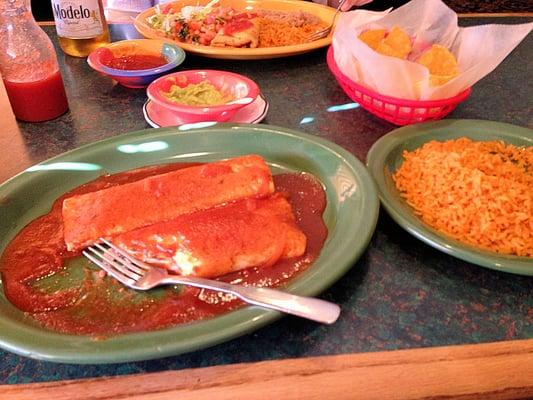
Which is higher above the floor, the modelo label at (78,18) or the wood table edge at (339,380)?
the modelo label at (78,18)

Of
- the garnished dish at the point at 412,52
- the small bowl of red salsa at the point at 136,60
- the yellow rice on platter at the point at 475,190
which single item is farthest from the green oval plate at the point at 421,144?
the small bowl of red salsa at the point at 136,60

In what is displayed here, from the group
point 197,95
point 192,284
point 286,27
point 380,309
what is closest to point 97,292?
point 192,284

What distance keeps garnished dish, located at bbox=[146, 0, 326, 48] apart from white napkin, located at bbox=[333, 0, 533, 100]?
481 millimetres

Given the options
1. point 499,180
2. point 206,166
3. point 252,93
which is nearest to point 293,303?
point 206,166

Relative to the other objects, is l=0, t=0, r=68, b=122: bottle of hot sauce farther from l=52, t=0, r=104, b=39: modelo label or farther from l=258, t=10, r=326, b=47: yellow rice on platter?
l=258, t=10, r=326, b=47: yellow rice on platter

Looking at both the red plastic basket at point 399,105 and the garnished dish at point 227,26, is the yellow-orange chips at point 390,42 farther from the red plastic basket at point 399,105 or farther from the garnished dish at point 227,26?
the garnished dish at point 227,26

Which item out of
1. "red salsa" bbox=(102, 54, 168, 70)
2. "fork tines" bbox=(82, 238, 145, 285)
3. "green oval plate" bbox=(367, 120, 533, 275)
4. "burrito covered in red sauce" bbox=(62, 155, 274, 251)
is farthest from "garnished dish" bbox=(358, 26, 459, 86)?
"fork tines" bbox=(82, 238, 145, 285)

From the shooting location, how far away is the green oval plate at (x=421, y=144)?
92 cm

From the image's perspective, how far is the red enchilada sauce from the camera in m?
0.87

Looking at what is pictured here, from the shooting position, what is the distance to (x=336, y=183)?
1.16 m

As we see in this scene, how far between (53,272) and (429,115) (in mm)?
1134

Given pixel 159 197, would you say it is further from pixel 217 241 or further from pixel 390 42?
pixel 390 42

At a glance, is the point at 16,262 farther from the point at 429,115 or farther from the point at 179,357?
the point at 429,115

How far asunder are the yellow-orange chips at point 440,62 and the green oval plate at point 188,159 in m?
0.52
